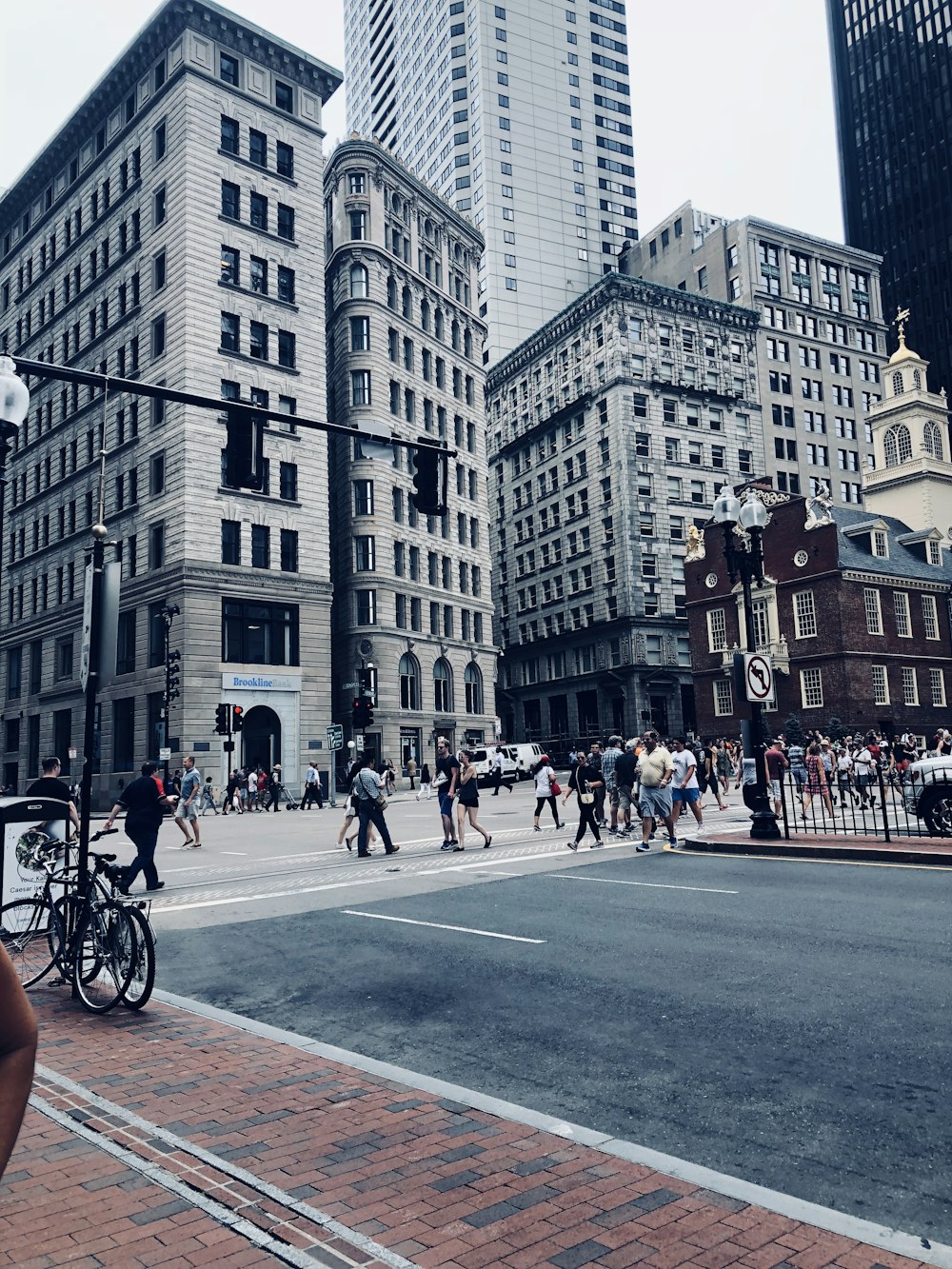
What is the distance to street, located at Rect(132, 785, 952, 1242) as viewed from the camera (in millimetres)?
4844

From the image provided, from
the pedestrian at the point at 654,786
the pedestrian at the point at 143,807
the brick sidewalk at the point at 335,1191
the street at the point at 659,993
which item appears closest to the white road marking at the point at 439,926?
the street at the point at 659,993

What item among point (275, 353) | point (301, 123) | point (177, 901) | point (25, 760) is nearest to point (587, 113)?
point (301, 123)

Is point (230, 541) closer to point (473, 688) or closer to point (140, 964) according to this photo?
point (473, 688)

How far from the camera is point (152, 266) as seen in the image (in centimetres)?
4728

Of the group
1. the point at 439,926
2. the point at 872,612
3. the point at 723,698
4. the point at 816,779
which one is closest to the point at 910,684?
the point at 872,612

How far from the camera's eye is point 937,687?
2092 inches

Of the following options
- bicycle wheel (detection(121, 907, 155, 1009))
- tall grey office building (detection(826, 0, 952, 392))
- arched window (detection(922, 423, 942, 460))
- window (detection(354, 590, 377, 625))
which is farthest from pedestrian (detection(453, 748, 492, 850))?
tall grey office building (detection(826, 0, 952, 392))

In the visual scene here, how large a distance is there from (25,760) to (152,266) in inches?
1112

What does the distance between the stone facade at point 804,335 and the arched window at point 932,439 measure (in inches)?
614

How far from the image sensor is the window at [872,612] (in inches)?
1992

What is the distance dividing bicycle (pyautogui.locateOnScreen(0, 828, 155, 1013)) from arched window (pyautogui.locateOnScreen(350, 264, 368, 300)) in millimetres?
52902

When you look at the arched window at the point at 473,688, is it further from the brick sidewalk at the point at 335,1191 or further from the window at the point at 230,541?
the brick sidewalk at the point at 335,1191

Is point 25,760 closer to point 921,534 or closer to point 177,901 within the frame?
point 177,901

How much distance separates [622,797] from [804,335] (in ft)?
243
